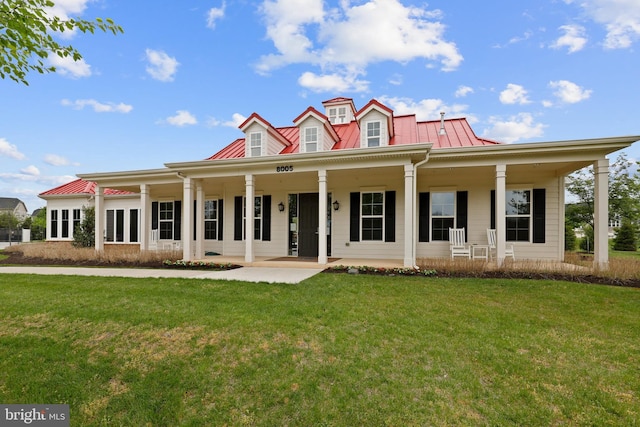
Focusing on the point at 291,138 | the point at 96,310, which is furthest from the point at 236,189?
the point at 96,310

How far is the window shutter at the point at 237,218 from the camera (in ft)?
38.3

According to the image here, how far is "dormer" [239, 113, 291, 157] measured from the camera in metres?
10.2

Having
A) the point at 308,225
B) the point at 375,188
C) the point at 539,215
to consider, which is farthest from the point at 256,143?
the point at 539,215

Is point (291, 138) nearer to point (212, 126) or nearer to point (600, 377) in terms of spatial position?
point (212, 126)

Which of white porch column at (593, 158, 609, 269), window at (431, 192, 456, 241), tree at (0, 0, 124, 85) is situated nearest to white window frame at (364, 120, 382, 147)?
window at (431, 192, 456, 241)

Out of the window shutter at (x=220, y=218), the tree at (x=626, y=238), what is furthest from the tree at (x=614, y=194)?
the window shutter at (x=220, y=218)

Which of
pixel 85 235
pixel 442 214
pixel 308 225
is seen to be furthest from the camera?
pixel 85 235

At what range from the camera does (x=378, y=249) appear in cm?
1005

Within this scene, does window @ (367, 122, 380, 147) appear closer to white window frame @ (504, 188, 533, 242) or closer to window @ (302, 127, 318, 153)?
window @ (302, 127, 318, 153)

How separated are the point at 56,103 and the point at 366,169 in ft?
34.6

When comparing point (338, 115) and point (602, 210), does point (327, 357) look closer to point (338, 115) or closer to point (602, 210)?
point (602, 210)

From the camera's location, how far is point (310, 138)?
9.95 metres

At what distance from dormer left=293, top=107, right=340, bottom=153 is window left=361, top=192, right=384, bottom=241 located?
7.66ft

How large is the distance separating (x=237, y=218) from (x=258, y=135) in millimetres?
3420
